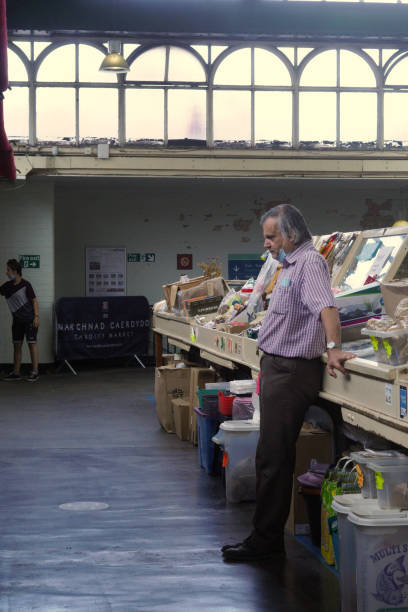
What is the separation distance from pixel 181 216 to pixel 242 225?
1.15 m

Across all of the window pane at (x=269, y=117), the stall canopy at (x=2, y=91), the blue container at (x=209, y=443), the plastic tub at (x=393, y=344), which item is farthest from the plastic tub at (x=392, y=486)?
the window pane at (x=269, y=117)

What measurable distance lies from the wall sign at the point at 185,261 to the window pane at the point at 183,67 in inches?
128

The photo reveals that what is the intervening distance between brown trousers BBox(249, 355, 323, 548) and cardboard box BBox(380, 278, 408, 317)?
507mm

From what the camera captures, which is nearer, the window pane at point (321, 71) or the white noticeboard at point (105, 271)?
the window pane at point (321, 71)

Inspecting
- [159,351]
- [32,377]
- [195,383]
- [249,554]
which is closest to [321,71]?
[159,351]

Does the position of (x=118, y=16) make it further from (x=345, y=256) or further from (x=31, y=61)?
(x=31, y=61)

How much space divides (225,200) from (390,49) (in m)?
3.91

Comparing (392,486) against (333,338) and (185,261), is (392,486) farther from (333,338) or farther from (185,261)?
(185,261)

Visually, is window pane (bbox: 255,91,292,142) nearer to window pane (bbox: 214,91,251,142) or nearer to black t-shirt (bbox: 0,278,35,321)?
window pane (bbox: 214,91,251,142)

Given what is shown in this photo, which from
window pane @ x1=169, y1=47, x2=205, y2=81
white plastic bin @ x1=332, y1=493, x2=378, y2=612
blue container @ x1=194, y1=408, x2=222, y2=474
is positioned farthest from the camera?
window pane @ x1=169, y1=47, x2=205, y2=81

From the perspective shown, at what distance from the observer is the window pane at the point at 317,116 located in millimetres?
14773

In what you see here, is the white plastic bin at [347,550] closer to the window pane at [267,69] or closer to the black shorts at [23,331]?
the black shorts at [23,331]

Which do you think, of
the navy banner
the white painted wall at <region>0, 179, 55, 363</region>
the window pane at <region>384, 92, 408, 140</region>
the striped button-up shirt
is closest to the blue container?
the striped button-up shirt

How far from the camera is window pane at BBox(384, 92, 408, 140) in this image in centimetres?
1496
